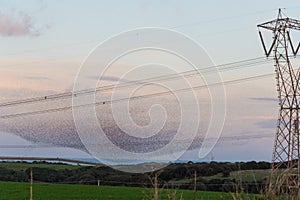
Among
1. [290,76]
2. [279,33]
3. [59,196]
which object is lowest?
[59,196]

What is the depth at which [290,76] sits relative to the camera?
25.7 meters

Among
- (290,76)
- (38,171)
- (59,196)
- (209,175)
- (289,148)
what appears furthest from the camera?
(38,171)

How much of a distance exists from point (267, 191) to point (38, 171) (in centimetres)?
4808

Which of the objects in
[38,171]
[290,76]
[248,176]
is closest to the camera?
[248,176]

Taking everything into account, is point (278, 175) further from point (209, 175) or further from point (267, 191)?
point (209, 175)

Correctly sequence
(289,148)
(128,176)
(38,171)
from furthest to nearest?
(38,171)
(128,176)
(289,148)

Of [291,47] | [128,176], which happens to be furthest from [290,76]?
[128,176]

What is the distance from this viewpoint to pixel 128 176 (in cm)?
4803

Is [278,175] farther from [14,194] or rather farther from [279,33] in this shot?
[14,194]

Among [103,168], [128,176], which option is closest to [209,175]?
[128,176]

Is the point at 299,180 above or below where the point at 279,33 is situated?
below

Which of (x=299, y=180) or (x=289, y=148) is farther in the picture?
(x=289, y=148)

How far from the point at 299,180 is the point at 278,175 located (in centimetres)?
28

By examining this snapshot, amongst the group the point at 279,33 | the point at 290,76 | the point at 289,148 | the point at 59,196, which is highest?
the point at 279,33
